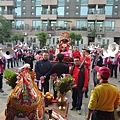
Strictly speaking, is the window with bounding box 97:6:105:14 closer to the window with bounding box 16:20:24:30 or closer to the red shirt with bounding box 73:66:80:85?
the window with bounding box 16:20:24:30

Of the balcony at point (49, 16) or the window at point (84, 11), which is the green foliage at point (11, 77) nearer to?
the balcony at point (49, 16)

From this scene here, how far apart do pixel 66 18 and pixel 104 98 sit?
32.7 m

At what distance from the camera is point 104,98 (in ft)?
8.35

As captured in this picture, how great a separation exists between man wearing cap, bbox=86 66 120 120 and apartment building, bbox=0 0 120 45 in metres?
28.6

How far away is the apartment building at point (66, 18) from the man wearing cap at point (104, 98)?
28630 mm

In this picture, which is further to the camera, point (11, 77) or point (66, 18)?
point (66, 18)

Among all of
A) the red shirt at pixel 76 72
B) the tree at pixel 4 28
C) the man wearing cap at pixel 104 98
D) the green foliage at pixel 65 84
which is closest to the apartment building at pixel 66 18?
the tree at pixel 4 28

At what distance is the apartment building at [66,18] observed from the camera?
31703mm

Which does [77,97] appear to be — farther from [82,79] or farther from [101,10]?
[101,10]

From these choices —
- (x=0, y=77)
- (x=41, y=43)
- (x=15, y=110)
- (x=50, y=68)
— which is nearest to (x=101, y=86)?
(x=15, y=110)

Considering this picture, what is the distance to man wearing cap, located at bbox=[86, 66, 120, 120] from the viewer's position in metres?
2.52

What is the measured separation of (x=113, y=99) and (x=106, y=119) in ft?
1.24

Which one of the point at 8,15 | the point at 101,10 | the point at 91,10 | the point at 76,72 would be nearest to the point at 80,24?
the point at 91,10

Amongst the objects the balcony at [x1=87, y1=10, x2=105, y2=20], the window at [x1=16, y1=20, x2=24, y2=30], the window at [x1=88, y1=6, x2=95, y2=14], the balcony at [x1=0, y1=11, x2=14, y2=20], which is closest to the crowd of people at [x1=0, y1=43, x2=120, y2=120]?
the balcony at [x1=87, y1=10, x2=105, y2=20]
